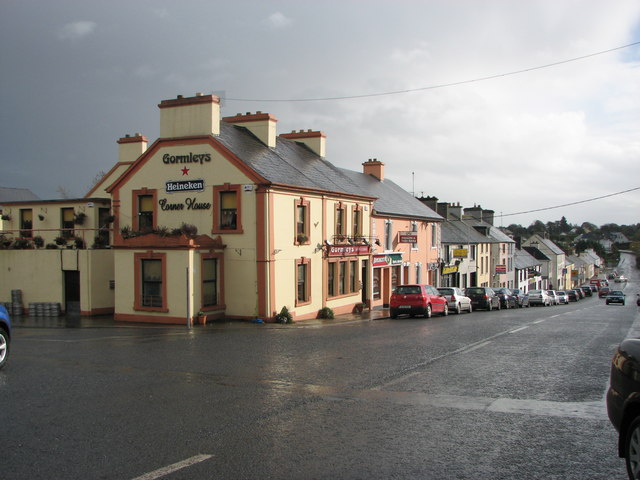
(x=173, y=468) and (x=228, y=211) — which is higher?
(x=228, y=211)

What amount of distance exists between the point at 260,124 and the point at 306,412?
21771mm

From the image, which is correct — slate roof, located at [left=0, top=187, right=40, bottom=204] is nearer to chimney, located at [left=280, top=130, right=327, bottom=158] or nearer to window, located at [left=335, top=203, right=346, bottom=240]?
chimney, located at [left=280, top=130, right=327, bottom=158]

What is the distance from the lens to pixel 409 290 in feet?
92.1

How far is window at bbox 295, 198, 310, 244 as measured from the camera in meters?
25.4

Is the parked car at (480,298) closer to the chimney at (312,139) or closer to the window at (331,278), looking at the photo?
the window at (331,278)

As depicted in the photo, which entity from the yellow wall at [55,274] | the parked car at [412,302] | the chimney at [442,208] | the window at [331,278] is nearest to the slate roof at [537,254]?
the chimney at [442,208]

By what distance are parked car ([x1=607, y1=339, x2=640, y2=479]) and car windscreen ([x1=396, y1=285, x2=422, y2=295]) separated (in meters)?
21.9

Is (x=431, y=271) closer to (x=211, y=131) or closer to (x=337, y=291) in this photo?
(x=337, y=291)

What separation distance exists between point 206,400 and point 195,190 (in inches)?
638

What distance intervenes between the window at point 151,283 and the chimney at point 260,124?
28.8ft

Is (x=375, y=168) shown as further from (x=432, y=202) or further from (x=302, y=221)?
(x=302, y=221)

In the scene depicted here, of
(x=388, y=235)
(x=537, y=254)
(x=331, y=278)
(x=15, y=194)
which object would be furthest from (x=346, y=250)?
(x=537, y=254)

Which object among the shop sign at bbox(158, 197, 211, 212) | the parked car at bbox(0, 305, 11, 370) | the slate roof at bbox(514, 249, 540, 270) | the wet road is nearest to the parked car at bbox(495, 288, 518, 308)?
the shop sign at bbox(158, 197, 211, 212)

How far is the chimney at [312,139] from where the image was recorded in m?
35.5
